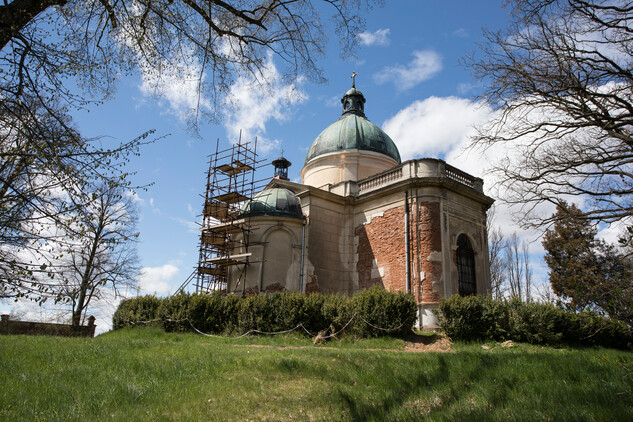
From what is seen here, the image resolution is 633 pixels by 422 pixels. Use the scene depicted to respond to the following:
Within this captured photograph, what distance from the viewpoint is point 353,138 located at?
2588cm

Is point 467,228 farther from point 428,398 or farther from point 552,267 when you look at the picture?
point 428,398

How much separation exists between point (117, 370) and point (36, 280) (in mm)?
2676

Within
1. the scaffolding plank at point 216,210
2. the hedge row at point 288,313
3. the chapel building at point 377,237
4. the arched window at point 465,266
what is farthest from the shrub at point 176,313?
the arched window at point 465,266

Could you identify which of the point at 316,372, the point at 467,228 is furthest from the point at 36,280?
the point at 467,228

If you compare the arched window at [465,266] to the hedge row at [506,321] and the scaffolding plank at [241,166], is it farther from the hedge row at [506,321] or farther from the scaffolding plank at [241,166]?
the scaffolding plank at [241,166]

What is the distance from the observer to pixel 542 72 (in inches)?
347

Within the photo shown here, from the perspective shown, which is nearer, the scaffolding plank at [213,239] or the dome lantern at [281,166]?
the scaffolding plank at [213,239]

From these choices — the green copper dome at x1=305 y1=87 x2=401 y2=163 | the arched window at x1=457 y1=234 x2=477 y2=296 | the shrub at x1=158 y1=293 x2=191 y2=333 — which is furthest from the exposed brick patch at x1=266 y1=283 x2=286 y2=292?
the green copper dome at x1=305 y1=87 x2=401 y2=163

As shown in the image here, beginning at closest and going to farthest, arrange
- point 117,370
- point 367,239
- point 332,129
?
1. point 117,370
2. point 367,239
3. point 332,129

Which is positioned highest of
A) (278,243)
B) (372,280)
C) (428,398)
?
(278,243)

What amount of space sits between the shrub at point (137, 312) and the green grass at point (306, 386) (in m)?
8.19

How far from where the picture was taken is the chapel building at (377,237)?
1852cm

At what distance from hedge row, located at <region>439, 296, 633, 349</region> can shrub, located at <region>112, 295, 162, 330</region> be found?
1066 centimetres

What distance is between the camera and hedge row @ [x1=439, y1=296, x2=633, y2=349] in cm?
1325
